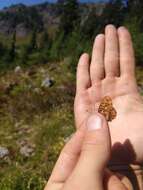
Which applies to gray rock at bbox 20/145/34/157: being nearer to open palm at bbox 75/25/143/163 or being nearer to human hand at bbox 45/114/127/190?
open palm at bbox 75/25/143/163

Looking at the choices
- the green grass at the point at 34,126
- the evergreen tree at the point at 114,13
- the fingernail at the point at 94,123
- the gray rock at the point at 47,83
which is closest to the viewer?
the fingernail at the point at 94,123

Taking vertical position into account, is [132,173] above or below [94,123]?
below

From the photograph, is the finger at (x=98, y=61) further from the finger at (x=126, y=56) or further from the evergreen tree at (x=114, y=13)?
the evergreen tree at (x=114, y=13)

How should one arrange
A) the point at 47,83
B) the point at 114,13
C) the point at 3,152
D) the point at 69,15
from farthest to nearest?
the point at 69,15, the point at 114,13, the point at 47,83, the point at 3,152

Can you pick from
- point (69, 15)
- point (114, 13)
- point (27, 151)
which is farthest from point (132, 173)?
point (69, 15)

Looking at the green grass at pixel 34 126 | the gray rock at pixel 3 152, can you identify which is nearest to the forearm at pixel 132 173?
the green grass at pixel 34 126

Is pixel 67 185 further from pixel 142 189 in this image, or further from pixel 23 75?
pixel 23 75

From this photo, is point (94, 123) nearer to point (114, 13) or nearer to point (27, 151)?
point (27, 151)

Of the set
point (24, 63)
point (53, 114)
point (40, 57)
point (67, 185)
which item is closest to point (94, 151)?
point (67, 185)
